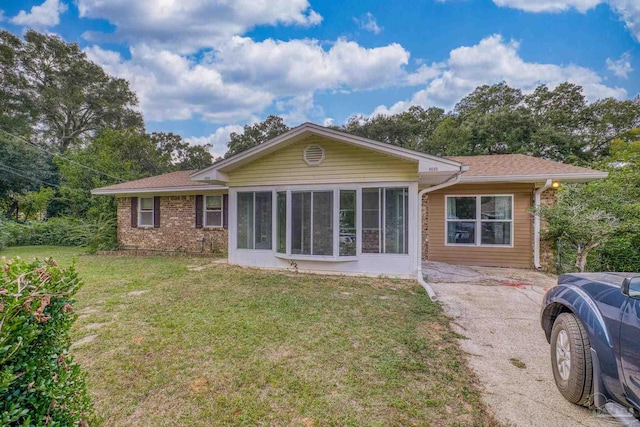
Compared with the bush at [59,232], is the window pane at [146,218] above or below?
above

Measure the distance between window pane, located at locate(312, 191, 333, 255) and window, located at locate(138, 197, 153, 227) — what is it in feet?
26.6

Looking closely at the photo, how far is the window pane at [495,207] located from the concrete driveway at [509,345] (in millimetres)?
1939

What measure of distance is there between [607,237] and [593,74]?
1397 cm

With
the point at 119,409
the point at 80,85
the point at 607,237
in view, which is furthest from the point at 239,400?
the point at 80,85

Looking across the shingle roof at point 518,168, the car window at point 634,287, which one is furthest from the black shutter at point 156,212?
the car window at point 634,287

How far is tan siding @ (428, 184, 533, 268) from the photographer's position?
8.20 meters

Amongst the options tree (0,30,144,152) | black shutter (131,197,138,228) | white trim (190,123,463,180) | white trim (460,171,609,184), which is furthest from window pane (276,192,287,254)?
tree (0,30,144,152)

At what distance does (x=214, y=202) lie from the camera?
11.0m

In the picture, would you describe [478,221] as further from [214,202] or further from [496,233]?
[214,202]

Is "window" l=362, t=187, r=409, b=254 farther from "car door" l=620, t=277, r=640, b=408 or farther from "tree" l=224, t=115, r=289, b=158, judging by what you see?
"tree" l=224, t=115, r=289, b=158

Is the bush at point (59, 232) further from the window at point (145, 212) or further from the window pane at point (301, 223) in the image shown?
the window pane at point (301, 223)

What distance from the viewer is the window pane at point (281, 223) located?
7707 millimetres

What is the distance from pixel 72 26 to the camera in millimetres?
13430

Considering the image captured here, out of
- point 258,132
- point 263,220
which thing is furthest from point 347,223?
point 258,132
